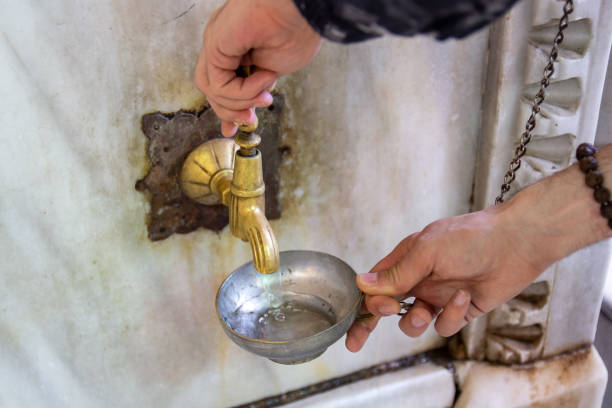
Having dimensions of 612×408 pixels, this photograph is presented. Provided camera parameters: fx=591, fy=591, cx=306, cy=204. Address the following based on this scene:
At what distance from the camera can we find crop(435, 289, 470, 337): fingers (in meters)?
0.62

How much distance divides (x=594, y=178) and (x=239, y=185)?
1.13 feet

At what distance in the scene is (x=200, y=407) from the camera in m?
0.80

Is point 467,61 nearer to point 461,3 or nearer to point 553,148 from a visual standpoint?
point 553,148

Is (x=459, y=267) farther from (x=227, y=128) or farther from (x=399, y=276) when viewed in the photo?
(x=227, y=128)

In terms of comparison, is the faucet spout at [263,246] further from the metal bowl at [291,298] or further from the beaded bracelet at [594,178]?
the beaded bracelet at [594,178]

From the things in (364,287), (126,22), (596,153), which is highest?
(126,22)

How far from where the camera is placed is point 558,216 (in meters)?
0.59

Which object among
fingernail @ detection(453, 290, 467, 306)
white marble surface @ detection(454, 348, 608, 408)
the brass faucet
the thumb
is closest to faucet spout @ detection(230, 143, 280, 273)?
the brass faucet

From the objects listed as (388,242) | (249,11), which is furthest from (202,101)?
(388,242)

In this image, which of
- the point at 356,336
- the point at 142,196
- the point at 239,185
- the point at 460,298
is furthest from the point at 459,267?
the point at 142,196

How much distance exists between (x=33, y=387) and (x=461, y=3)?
0.62 metres

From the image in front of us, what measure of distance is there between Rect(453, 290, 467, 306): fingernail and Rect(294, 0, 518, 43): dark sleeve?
32 centimetres

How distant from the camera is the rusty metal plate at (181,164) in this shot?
2.06ft

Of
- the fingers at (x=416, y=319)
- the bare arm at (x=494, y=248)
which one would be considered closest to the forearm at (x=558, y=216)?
the bare arm at (x=494, y=248)
